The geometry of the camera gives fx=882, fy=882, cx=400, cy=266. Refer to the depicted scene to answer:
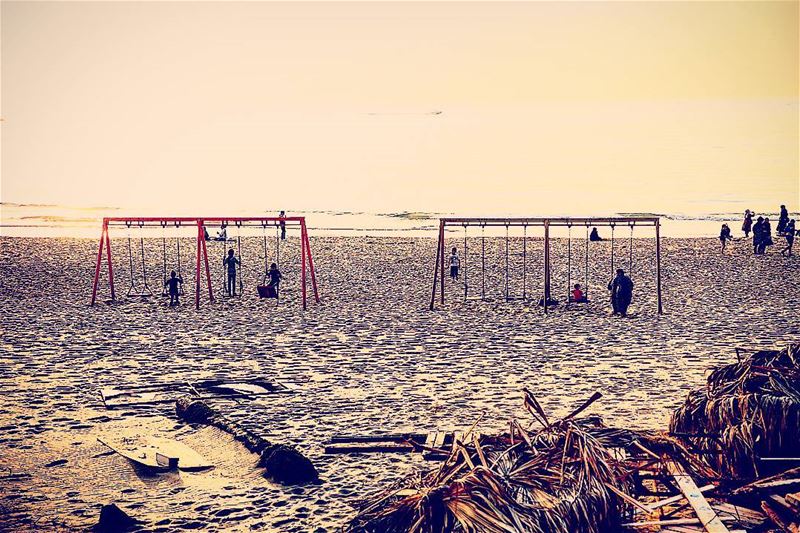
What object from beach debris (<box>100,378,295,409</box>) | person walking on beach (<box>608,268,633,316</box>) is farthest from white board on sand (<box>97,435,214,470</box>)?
person walking on beach (<box>608,268,633,316</box>)

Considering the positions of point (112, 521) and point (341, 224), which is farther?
point (341, 224)

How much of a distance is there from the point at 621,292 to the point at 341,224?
52.8 meters

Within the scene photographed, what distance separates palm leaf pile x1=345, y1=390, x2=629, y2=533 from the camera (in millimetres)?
5246

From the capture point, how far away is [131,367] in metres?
15.3

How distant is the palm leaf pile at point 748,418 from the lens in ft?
24.8

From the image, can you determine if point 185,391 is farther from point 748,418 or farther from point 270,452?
point 748,418

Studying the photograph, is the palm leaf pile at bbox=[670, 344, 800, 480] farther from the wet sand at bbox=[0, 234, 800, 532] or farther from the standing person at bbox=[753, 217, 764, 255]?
the standing person at bbox=[753, 217, 764, 255]

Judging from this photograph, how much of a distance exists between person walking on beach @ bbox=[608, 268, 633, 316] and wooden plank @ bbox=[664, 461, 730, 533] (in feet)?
46.3

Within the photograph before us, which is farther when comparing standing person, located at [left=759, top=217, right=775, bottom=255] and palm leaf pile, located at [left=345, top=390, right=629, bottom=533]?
standing person, located at [left=759, top=217, right=775, bottom=255]

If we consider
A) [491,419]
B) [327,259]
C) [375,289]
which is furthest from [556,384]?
[327,259]

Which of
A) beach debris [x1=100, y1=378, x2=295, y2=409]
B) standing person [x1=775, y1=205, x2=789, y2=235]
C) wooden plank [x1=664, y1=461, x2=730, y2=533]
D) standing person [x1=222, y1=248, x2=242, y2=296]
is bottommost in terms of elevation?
beach debris [x1=100, y1=378, x2=295, y2=409]

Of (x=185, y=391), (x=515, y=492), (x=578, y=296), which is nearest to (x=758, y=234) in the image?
(x=578, y=296)

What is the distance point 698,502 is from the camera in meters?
6.58

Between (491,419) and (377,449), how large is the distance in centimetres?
198
